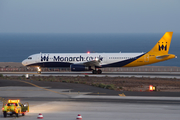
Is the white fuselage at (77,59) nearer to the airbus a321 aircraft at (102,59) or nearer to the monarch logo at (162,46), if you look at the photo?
the airbus a321 aircraft at (102,59)

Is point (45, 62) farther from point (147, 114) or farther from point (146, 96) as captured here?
point (147, 114)

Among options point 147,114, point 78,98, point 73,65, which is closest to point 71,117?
point 147,114

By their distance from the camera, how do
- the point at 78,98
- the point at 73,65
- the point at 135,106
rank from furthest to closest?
1. the point at 73,65
2. the point at 78,98
3. the point at 135,106

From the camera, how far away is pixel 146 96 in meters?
31.4

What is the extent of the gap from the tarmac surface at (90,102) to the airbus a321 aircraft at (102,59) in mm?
18333

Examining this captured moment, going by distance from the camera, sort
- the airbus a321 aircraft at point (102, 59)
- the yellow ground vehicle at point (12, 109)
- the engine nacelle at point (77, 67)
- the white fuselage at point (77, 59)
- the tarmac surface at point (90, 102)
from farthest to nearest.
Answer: the white fuselage at point (77, 59)
the airbus a321 aircraft at point (102, 59)
the engine nacelle at point (77, 67)
the tarmac surface at point (90, 102)
the yellow ground vehicle at point (12, 109)

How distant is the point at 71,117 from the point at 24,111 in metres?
3.69

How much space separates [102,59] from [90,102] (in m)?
30.1

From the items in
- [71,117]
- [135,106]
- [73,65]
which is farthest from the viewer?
[73,65]

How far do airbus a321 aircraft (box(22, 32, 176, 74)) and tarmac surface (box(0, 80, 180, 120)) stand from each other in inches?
722

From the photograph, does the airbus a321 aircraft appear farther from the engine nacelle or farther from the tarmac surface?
the tarmac surface

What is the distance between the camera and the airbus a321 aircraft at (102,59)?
2238 inches

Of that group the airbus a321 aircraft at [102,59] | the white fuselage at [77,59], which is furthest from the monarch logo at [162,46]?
the white fuselage at [77,59]

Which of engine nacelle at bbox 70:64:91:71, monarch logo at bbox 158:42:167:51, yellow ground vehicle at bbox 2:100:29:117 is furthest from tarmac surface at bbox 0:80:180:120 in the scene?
monarch logo at bbox 158:42:167:51
